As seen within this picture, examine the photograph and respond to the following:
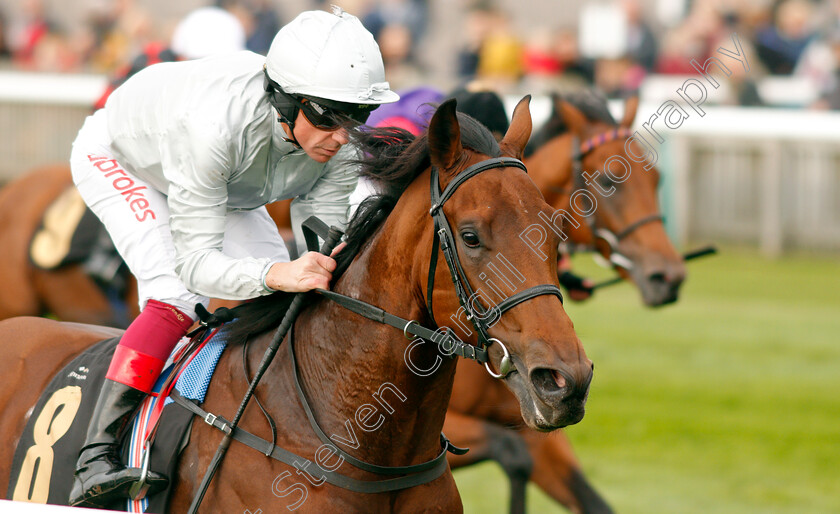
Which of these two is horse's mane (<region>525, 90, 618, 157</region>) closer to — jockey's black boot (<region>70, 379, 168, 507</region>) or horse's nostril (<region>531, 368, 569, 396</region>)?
jockey's black boot (<region>70, 379, 168, 507</region>)

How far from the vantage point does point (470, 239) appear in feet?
8.11

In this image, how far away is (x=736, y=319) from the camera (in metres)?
9.38

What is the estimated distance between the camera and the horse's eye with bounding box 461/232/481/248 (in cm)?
247

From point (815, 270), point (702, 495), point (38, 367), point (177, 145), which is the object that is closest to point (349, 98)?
point (177, 145)

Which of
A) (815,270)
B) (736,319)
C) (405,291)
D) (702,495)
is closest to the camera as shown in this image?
(405,291)

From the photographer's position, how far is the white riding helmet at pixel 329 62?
9.10 feet

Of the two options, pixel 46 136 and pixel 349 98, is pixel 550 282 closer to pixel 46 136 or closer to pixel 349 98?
pixel 349 98

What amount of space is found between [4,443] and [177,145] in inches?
43.9

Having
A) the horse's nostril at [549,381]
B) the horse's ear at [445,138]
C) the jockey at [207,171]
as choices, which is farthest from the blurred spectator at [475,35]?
the horse's nostril at [549,381]

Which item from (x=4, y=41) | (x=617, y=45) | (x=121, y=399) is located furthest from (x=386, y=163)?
(x=4, y=41)

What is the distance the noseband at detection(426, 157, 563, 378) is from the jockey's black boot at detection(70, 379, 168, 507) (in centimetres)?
94

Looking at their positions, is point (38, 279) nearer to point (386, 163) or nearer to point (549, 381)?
point (386, 163)

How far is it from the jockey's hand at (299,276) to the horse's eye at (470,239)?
0.47 metres

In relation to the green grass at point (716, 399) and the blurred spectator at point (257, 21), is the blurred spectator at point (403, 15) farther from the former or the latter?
the green grass at point (716, 399)
